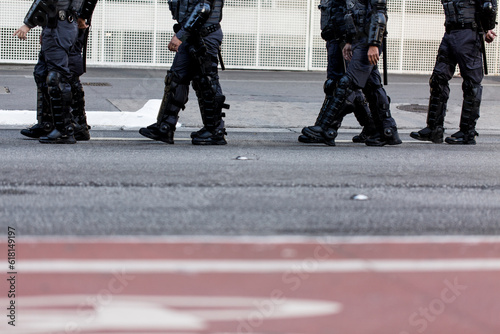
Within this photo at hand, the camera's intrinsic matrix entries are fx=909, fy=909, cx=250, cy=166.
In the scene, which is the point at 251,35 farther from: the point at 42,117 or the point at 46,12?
the point at 46,12

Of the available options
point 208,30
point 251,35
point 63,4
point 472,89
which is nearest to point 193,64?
point 208,30

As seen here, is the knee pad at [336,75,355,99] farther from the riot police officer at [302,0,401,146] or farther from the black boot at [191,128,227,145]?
the black boot at [191,128,227,145]

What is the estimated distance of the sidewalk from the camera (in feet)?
37.0

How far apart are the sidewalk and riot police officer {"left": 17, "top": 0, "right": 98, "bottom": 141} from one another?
1.93 m

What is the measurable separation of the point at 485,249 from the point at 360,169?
9.12 ft

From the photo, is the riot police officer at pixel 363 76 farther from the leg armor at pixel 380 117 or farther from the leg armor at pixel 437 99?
the leg armor at pixel 437 99

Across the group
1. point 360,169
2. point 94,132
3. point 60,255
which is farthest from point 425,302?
point 94,132

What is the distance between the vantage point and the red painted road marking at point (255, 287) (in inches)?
121

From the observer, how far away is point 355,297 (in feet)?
11.0

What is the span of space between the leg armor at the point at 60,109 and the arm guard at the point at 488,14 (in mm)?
4019

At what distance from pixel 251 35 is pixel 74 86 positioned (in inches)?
518

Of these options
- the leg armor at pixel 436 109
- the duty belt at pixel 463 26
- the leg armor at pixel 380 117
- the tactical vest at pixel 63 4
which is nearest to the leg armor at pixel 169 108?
the tactical vest at pixel 63 4

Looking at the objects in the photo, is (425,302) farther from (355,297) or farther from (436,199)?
(436,199)

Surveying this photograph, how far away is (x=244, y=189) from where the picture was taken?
19.1ft
